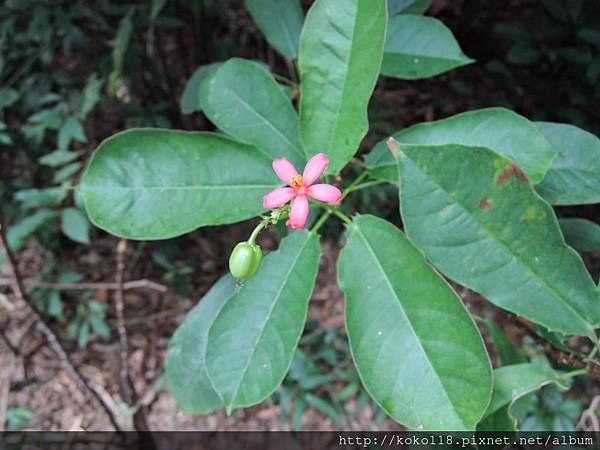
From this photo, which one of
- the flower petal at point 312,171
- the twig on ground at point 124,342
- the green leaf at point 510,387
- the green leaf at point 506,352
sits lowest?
the twig on ground at point 124,342

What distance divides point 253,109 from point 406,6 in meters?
Result: 0.44

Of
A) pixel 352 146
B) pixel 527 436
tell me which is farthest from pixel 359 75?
pixel 527 436

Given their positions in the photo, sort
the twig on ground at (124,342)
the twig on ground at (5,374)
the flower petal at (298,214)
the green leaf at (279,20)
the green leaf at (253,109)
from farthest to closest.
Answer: the twig on ground at (5,374)
the twig on ground at (124,342)
the green leaf at (279,20)
the green leaf at (253,109)
the flower petal at (298,214)

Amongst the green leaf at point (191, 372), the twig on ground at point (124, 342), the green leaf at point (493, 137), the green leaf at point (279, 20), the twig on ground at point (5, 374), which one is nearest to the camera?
the green leaf at point (493, 137)

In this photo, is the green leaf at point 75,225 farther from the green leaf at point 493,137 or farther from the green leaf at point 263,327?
the green leaf at point 493,137

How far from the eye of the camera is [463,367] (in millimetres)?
788

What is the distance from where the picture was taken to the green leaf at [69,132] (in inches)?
70.7

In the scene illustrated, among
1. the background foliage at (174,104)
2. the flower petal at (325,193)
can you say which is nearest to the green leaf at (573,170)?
the flower petal at (325,193)

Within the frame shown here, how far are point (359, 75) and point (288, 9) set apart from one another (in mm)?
506

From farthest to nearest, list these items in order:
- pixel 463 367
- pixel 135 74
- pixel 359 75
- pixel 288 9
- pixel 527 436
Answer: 1. pixel 135 74
2. pixel 527 436
3. pixel 288 9
4. pixel 359 75
5. pixel 463 367

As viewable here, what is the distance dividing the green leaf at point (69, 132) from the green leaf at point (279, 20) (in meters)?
0.80

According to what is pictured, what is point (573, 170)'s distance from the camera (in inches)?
37.5

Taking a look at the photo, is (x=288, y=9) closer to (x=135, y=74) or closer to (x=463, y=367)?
(x=135, y=74)

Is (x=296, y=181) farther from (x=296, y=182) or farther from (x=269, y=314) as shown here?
(x=269, y=314)
